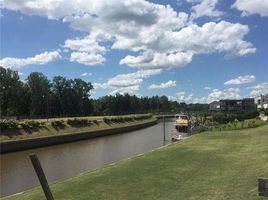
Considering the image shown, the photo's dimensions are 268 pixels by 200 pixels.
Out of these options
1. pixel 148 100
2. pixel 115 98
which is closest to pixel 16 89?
pixel 115 98

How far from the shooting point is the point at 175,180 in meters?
14.9

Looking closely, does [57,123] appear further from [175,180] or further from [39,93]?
[39,93]

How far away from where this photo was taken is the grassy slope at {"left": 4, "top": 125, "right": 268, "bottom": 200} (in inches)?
492

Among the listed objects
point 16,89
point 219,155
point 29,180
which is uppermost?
point 16,89

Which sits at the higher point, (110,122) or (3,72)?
(3,72)

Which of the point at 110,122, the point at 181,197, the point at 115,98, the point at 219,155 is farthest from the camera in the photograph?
the point at 115,98

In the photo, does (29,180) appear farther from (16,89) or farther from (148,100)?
(148,100)

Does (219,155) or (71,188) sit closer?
(71,188)

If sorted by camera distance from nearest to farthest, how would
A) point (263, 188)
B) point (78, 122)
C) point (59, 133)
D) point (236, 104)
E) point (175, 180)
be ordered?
point (263, 188) → point (175, 180) → point (59, 133) → point (78, 122) → point (236, 104)

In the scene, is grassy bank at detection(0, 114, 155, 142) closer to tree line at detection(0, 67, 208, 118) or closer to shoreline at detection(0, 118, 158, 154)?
shoreline at detection(0, 118, 158, 154)

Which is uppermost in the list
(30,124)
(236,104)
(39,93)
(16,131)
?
(39,93)

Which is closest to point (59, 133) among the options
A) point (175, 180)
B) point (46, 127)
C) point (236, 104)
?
point (46, 127)

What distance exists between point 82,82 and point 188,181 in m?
120

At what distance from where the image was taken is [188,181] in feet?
47.6
